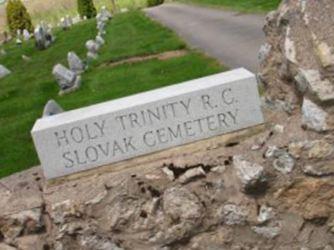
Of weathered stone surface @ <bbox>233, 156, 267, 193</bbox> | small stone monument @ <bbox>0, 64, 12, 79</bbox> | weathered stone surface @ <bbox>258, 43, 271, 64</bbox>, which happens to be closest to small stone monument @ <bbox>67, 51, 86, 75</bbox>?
small stone monument @ <bbox>0, 64, 12, 79</bbox>

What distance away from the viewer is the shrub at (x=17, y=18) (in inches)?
1403

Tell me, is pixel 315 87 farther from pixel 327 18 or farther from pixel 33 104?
pixel 33 104

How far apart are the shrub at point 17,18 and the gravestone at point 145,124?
31.3 m

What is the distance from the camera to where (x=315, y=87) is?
5.14 meters

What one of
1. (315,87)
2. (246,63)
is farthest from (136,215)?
(246,63)

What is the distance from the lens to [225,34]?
18.0 meters

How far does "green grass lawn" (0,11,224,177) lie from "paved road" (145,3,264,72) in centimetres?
48

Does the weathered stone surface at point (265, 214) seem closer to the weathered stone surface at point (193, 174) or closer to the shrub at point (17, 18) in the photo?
the weathered stone surface at point (193, 174)

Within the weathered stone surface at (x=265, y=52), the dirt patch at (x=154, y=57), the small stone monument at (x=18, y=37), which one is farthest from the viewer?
the small stone monument at (x=18, y=37)

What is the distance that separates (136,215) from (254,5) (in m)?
19.3

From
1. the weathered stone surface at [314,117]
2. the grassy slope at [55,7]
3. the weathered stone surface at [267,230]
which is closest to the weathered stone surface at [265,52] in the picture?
the weathered stone surface at [314,117]

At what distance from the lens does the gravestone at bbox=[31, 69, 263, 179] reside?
532 cm

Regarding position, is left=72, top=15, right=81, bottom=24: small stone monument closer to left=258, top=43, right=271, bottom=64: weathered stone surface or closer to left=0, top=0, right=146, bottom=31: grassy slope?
left=0, top=0, right=146, bottom=31: grassy slope

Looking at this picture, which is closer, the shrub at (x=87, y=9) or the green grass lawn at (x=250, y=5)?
the green grass lawn at (x=250, y=5)
